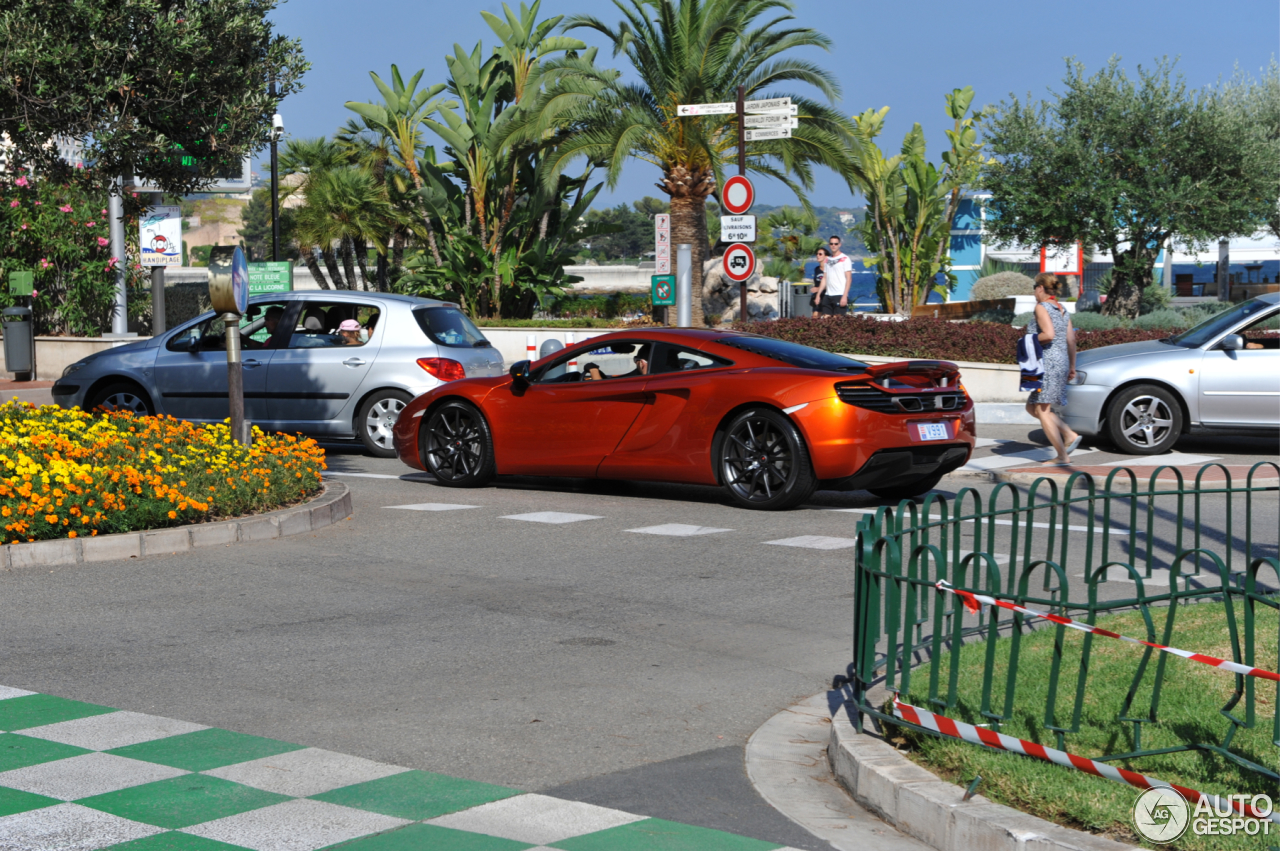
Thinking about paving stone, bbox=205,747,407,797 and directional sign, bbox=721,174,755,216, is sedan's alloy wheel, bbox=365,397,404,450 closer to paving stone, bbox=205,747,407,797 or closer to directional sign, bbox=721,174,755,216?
directional sign, bbox=721,174,755,216

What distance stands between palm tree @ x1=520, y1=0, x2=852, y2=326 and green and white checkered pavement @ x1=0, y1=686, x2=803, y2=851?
68.5 feet

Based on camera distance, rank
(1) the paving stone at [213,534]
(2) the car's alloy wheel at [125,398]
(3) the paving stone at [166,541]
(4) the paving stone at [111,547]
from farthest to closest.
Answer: (2) the car's alloy wheel at [125,398], (1) the paving stone at [213,534], (3) the paving stone at [166,541], (4) the paving stone at [111,547]

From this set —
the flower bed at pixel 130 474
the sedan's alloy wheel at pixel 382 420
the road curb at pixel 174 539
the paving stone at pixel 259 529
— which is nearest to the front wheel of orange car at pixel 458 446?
the flower bed at pixel 130 474

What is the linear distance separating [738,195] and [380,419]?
263 inches

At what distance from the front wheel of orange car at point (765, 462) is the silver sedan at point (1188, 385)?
453 centimetres

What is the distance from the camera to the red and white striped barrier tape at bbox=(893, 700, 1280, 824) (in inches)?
153

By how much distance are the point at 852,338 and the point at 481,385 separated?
9.14 m

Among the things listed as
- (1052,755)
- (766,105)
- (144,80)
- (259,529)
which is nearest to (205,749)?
(1052,755)

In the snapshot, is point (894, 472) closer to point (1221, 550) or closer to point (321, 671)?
point (1221, 550)

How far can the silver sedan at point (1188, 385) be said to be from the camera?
13305 millimetres

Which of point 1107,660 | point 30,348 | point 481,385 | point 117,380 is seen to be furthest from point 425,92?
point 1107,660

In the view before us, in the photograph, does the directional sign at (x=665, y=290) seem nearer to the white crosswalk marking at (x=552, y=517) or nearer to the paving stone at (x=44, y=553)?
the white crosswalk marking at (x=552, y=517)

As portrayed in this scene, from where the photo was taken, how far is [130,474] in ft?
30.3

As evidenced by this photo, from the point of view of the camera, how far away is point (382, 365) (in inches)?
559
